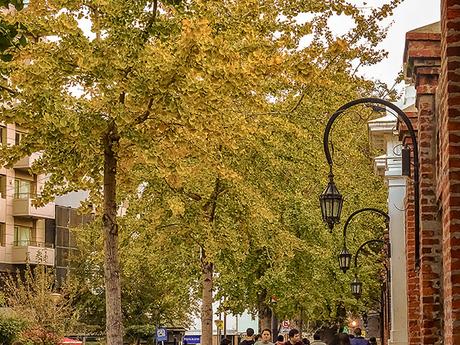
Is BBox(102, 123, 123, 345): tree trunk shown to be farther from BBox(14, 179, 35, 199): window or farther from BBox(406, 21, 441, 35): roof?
BBox(14, 179, 35, 199): window

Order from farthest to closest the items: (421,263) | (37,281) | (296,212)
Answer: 1. (37,281)
2. (296,212)
3. (421,263)

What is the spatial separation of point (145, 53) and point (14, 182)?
159 feet

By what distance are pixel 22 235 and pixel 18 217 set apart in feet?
4.23

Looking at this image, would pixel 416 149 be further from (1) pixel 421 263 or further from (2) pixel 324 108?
(2) pixel 324 108

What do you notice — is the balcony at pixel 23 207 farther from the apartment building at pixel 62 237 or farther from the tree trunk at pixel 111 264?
the tree trunk at pixel 111 264

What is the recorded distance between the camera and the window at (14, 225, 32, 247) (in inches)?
2557

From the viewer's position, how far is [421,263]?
1285 cm

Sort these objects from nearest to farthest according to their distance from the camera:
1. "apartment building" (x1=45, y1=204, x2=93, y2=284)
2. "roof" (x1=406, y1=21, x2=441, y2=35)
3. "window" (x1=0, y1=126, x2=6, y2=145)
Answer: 1. "roof" (x1=406, y1=21, x2=441, y2=35)
2. "window" (x1=0, y1=126, x2=6, y2=145)
3. "apartment building" (x1=45, y1=204, x2=93, y2=284)

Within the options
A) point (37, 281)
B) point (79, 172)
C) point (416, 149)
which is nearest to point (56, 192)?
point (79, 172)

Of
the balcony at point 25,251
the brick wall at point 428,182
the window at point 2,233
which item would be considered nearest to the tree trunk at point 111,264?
the brick wall at point 428,182

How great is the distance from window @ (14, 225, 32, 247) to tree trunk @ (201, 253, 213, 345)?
37802 millimetres

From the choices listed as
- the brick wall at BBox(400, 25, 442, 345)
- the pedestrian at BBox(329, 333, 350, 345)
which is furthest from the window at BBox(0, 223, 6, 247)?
the brick wall at BBox(400, 25, 442, 345)

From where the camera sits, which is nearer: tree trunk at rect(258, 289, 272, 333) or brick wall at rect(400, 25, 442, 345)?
brick wall at rect(400, 25, 442, 345)

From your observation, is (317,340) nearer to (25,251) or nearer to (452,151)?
(452,151)
